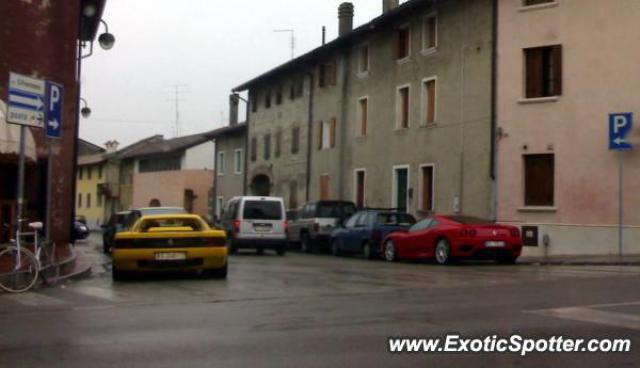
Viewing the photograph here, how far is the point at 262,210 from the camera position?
26.0 meters

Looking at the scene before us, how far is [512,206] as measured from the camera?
87.3 feet

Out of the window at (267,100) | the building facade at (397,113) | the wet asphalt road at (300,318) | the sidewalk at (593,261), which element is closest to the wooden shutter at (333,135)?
the building facade at (397,113)

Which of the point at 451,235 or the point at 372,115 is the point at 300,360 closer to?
the point at 451,235

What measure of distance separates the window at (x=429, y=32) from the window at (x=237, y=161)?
23.5 m

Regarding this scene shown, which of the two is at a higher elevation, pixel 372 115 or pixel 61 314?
pixel 372 115

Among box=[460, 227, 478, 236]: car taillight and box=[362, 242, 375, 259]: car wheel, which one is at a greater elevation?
box=[460, 227, 478, 236]: car taillight

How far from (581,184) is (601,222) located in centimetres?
128

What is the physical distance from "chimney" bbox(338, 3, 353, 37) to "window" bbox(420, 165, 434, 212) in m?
12.8

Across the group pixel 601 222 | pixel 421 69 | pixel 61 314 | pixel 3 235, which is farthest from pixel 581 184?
pixel 61 314

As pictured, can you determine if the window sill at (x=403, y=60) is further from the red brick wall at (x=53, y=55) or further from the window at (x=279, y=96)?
the window at (x=279, y=96)

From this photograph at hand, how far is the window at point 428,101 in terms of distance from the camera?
31078 millimetres

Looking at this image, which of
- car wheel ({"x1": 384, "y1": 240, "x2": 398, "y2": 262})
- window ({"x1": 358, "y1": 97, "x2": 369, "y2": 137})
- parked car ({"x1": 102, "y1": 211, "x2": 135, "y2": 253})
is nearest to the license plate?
car wheel ({"x1": 384, "y1": 240, "x2": 398, "y2": 262})

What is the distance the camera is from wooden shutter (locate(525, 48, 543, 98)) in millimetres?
26359

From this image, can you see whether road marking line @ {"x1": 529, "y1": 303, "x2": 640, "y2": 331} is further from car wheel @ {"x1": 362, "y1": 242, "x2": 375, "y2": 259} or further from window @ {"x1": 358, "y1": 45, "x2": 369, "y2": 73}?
window @ {"x1": 358, "y1": 45, "x2": 369, "y2": 73}
